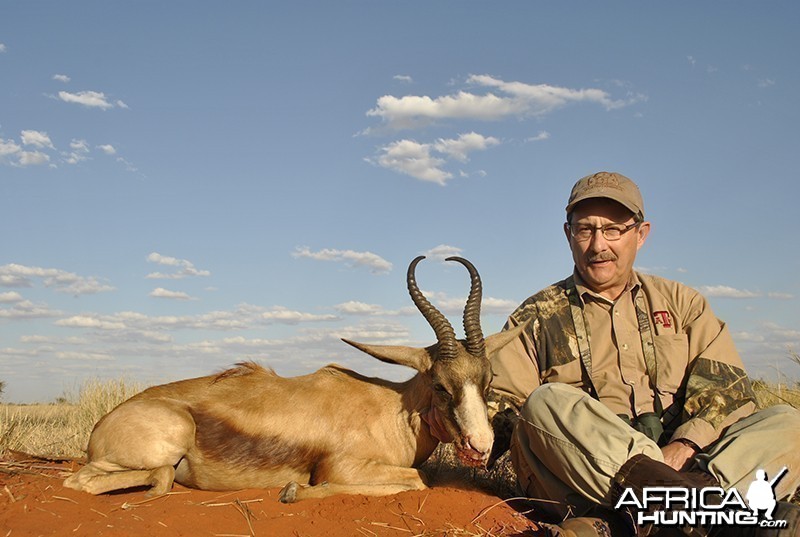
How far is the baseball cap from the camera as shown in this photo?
653 centimetres

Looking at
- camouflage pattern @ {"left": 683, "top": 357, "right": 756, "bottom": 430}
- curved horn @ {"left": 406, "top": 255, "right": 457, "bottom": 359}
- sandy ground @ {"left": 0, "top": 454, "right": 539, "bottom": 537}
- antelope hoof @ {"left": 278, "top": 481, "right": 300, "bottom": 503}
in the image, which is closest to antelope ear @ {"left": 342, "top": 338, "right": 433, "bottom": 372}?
curved horn @ {"left": 406, "top": 255, "right": 457, "bottom": 359}

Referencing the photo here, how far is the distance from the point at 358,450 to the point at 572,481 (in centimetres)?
237

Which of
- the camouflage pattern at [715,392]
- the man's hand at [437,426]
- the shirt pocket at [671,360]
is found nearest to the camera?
the camouflage pattern at [715,392]

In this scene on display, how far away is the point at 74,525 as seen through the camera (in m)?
5.20

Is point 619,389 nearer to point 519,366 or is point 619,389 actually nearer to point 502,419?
point 519,366

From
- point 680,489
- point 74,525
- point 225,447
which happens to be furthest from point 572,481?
point 74,525

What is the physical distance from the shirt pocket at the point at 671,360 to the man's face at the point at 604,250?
66 centimetres

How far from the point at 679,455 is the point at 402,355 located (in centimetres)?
279

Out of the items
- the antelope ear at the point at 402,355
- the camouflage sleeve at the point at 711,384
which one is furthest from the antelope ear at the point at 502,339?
the camouflage sleeve at the point at 711,384

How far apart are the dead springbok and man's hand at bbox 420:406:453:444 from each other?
12 cm

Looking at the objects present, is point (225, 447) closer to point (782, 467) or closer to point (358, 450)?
point (358, 450)

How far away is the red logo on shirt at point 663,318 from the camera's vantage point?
655cm

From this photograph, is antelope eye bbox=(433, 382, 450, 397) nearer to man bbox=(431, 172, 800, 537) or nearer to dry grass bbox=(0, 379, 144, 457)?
man bbox=(431, 172, 800, 537)

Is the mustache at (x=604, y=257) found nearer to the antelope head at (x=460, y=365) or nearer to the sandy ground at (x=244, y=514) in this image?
the antelope head at (x=460, y=365)
